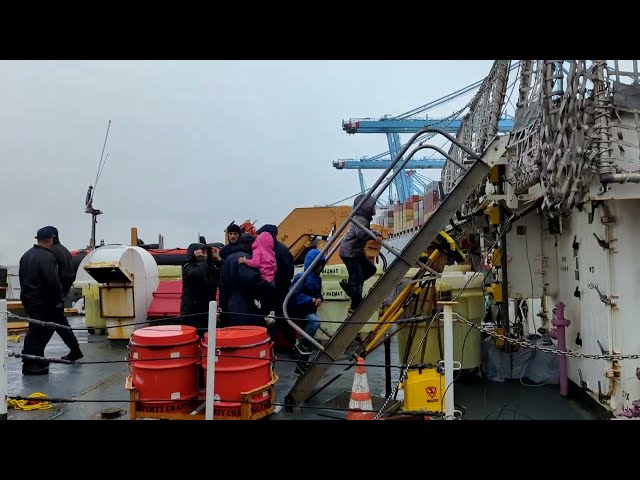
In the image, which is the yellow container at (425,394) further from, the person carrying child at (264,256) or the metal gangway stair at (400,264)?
the person carrying child at (264,256)

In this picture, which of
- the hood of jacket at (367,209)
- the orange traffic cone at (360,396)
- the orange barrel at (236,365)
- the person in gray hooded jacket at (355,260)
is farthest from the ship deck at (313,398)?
the hood of jacket at (367,209)

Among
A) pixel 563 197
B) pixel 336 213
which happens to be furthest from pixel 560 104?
pixel 336 213

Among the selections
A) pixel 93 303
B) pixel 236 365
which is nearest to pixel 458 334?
pixel 236 365

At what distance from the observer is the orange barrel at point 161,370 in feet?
15.8

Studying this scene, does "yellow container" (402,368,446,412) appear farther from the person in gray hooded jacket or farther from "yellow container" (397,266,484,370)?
the person in gray hooded jacket

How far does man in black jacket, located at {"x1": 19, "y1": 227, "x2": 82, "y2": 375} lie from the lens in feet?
21.3

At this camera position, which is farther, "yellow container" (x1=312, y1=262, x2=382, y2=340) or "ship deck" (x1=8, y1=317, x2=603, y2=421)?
"yellow container" (x1=312, y1=262, x2=382, y2=340)

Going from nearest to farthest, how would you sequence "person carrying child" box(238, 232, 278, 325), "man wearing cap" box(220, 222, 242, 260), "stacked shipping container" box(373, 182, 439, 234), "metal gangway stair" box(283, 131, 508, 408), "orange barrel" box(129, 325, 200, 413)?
"orange barrel" box(129, 325, 200, 413), "metal gangway stair" box(283, 131, 508, 408), "person carrying child" box(238, 232, 278, 325), "man wearing cap" box(220, 222, 242, 260), "stacked shipping container" box(373, 182, 439, 234)

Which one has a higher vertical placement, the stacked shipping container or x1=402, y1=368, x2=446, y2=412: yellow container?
the stacked shipping container

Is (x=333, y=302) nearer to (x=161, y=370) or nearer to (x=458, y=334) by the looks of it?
(x=458, y=334)

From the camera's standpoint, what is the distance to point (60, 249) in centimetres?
706

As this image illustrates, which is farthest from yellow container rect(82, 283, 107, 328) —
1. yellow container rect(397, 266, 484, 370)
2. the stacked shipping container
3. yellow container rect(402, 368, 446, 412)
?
the stacked shipping container

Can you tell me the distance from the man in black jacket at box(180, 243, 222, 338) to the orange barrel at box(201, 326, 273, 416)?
137 centimetres
